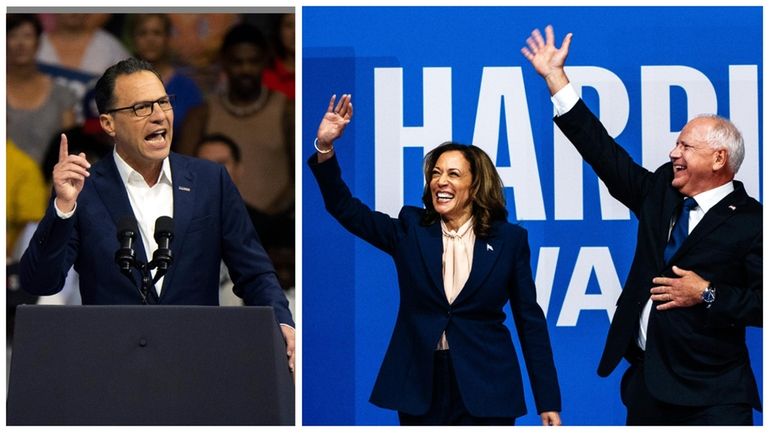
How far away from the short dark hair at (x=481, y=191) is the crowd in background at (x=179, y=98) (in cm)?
128

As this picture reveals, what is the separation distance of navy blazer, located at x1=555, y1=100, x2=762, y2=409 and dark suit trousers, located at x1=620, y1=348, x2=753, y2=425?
38 millimetres

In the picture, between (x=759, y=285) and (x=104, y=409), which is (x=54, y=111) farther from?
(x=759, y=285)

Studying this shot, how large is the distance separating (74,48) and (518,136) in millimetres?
2249

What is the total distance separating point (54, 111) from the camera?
6.24 m

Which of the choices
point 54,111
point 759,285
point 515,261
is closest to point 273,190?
point 54,111

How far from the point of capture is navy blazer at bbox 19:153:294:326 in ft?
16.0

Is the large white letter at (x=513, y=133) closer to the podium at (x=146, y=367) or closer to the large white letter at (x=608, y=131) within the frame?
the large white letter at (x=608, y=131)

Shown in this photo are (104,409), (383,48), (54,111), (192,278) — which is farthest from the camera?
(54,111)

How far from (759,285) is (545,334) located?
0.87m

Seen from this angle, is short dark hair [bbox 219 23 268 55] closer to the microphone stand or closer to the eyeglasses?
the eyeglasses

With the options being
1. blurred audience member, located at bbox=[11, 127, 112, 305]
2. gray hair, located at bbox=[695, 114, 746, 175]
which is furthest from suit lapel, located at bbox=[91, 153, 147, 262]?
gray hair, located at bbox=[695, 114, 746, 175]

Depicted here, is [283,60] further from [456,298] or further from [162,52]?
[456,298]

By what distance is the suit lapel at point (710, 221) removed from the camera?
198 inches

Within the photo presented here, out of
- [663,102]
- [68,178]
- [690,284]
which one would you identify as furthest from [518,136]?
[68,178]
